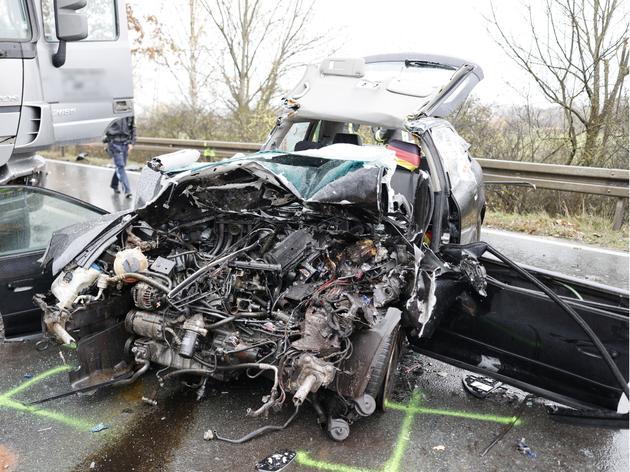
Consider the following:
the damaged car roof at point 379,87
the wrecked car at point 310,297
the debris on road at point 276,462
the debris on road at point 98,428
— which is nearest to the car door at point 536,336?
the wrecked car at point 310,297

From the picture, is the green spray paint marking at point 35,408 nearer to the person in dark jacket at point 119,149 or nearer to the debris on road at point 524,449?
the debris on road at point 524,449

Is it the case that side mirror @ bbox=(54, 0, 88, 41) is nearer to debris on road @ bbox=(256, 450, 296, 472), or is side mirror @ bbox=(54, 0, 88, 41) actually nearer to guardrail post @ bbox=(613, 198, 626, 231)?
debris on road @ bbox=(256, 450, 296, 472)

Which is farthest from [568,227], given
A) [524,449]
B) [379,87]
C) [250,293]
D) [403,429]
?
[250,293]

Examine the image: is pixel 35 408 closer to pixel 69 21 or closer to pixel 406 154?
pixel 406 154

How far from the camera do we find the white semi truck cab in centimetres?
546

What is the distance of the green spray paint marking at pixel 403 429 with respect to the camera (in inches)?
116

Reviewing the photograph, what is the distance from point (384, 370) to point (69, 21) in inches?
185

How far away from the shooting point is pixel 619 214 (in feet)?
25.1

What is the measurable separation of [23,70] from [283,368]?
4.52m

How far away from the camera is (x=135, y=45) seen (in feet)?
59.6

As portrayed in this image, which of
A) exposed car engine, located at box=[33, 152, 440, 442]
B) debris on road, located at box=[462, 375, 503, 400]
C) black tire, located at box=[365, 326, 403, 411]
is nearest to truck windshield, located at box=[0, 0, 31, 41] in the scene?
exposed car engine, located at box=[33, 152, 440, 442]

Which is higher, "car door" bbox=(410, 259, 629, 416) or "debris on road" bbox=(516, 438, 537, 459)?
"car door" bbox=(410, 259, 629, 416)

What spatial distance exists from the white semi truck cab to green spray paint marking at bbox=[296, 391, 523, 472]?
466 centimetres

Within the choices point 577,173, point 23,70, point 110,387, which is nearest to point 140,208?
point 110,387
